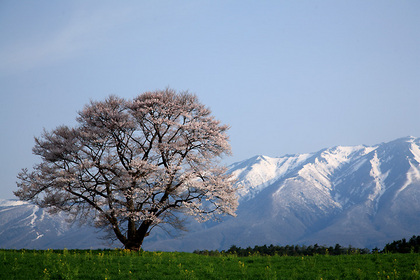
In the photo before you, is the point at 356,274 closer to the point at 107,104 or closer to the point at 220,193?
the point at 220,193

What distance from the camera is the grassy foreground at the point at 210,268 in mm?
19047

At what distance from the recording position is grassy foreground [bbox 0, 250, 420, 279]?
62.5 ft

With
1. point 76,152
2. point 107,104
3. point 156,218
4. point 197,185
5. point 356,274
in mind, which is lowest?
point 356,274

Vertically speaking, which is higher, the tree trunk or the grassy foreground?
the tree trunk

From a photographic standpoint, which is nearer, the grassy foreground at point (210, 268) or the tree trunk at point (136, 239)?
the grassy foreground at point (210, 268)

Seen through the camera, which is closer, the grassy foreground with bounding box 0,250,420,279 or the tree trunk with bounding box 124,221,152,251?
the grassy foreground with bounding box 0,250,420,279

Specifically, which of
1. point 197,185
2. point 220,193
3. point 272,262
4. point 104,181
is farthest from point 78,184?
point 272,262

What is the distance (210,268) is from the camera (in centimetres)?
2112

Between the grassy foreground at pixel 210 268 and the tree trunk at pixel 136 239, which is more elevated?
the tree trunk at pixel 136 239

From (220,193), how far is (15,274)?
17519 mm

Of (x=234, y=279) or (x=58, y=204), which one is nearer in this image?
(x=234, y=279)

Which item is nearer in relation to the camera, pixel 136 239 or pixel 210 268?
pixel 210 268

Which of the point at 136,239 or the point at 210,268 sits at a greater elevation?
the point at 136,239

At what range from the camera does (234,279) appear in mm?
18859
